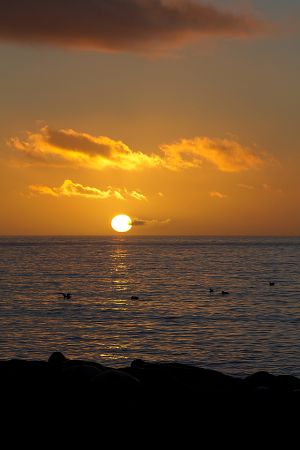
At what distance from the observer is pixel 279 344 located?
3309 centimetres

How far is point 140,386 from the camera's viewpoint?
10672mm

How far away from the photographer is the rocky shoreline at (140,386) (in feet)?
34.4

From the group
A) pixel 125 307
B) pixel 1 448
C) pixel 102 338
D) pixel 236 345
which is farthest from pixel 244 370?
pixel 125 307

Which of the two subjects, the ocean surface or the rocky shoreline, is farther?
the ocean surface

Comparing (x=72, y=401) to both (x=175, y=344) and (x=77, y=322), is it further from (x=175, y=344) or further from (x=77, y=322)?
(x=77, y=322)

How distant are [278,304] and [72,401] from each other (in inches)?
1890

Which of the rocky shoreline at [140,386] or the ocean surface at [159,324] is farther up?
the rocky shoreline at [140,386]

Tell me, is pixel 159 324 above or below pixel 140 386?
below

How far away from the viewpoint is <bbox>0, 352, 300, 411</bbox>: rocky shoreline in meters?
10.5

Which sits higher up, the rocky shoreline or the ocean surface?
the rocky shoreline

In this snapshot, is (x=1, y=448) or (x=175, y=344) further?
(x=175, y=344)

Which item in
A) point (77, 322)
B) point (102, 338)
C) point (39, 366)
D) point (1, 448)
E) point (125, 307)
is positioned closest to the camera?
point (1, 448)

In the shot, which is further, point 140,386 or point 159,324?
point 159,324

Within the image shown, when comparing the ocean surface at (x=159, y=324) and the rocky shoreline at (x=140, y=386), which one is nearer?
the rocky shoreline at (x=140, y=386)
